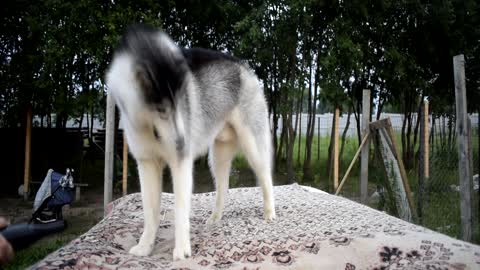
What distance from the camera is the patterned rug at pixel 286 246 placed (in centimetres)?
257

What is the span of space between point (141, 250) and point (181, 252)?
304 millimetres

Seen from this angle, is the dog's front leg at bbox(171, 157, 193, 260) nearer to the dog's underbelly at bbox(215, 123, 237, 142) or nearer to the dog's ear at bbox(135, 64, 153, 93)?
the dog's ear at bbox(135, 64, 153, 93)

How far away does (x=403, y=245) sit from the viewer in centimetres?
270

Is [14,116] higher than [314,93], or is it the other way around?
[314,93]

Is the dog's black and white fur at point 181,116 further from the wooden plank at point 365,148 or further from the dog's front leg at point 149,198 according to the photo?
the wooden plank at point 365,148

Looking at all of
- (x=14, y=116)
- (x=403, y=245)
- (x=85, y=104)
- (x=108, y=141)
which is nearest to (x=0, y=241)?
(x=108, y=141)

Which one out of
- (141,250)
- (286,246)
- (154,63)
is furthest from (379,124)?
(154,63)

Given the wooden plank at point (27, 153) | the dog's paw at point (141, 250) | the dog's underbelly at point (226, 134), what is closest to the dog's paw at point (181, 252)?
the dog's paw at point (141, 250)

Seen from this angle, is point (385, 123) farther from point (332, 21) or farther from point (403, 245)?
point (332, 21)

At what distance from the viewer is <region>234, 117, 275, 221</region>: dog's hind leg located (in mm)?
3547

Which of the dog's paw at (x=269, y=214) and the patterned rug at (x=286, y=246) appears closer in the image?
the patterned rug at (x=286, y=246)

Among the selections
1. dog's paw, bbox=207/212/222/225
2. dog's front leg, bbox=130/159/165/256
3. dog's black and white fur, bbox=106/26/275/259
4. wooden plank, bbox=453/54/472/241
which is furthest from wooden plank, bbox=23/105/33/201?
wooden plank, bbox=453/54/472/241

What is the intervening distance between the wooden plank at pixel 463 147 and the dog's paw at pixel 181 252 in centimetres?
247

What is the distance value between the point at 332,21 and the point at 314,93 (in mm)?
1398
